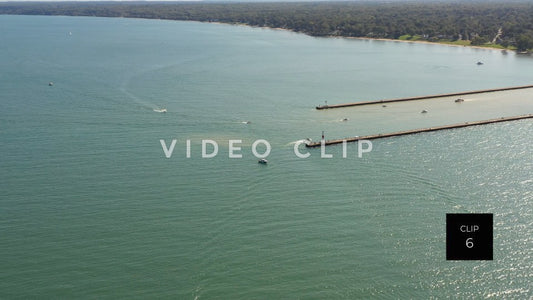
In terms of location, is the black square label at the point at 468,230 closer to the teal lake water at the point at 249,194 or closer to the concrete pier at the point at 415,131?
the teal lake water at the point at 249,194

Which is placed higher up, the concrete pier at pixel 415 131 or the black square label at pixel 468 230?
the concrete pier at pixel 415 131

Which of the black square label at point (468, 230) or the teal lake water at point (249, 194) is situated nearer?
the black square label at point (468, 230)

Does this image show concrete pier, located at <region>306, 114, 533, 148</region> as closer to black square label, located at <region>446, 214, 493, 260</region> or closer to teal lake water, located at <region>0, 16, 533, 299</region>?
teal lake water, located at <region>0, 16, 533, 299</region>

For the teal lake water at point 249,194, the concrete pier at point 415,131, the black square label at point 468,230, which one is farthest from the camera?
the concrete pier at point 415,131

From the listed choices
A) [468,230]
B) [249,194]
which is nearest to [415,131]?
[249,194]

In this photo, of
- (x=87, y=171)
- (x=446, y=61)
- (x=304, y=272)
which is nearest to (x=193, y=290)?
(x=304, y=272)

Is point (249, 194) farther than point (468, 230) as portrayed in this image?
Yes

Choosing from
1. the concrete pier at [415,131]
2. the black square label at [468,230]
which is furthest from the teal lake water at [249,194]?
the black square label at [468,230]

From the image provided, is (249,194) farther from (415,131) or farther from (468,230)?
(415,131)
